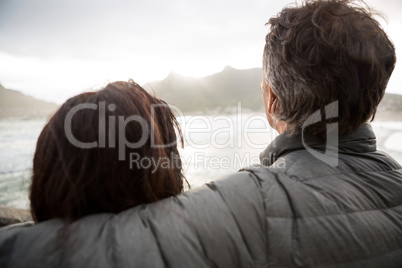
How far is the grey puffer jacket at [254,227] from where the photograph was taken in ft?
2.70

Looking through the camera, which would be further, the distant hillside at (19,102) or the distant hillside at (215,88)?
the distant hillside at (215,88)

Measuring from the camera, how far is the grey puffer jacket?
82cm

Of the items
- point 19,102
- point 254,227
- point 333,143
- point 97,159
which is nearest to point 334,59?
point 333,143

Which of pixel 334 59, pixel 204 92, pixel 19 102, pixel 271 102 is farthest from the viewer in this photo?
pixel 204 92

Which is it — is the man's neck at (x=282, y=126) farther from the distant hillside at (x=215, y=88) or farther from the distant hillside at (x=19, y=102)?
the distant hillside at (x=19, y=102)

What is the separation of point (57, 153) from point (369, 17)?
1.77 m

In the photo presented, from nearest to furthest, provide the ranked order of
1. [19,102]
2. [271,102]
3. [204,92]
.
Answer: [271,102]
[19,102]
[204,92]

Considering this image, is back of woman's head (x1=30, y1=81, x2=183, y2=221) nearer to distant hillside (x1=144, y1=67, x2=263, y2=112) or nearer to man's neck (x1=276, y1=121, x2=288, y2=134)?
man's neck (x1=276, y1=121, x2=288, y2=134)

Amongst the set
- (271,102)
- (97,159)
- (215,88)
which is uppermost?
(215,88)

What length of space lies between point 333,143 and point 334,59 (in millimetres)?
456

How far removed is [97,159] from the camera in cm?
101

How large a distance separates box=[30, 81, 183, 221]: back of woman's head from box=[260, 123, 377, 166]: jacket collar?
2.37 feet

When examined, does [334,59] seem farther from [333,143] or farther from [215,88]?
[215,88]

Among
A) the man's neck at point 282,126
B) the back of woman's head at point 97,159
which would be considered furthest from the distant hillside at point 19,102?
the man's neck at point 282,126
